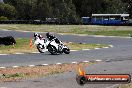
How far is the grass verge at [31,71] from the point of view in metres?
14.8

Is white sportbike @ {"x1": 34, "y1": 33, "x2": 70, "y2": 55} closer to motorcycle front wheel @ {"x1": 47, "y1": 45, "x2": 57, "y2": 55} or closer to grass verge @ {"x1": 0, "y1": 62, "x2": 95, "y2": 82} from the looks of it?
motorcycle front wheel @ {"x1": 47, "y1": 45, "x2": 57, "y2": 55}

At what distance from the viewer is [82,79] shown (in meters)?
7.66

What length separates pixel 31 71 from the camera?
1672 centimetres

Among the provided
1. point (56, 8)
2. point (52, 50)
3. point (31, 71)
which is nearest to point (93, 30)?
point (52, 50)

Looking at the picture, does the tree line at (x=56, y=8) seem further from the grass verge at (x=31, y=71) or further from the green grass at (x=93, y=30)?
the grass verge at (x=31, y=71)

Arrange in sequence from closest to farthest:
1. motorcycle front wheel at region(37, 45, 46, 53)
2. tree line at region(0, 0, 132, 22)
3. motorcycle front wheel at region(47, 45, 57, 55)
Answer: motorcycle front wheel at region(47, 45, 57, 55)
motorcycle front wheel at region(37, 45, 46, 53)
tree line at region(0, 0, 132, 22)

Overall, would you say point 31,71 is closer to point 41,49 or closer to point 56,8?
point 41,49

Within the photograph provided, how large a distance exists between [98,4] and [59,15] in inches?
681

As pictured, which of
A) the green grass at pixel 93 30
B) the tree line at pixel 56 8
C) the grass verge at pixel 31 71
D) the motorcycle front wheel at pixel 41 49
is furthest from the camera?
the tree line at pixel 56 8

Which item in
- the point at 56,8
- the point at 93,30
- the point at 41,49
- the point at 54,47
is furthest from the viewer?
the point at 56,8

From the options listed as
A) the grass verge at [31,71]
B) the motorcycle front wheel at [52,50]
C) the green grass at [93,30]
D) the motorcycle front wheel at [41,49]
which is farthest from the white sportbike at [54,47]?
the green grass at [93,30]

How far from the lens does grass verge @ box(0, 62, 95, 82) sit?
1483 centimetres

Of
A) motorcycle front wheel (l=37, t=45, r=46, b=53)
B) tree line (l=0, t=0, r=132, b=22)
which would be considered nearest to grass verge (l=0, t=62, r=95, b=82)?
motorcycle front wheel (l=37, t=45, r=46, b=53)

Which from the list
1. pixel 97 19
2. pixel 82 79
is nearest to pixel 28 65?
pixel 82 79
